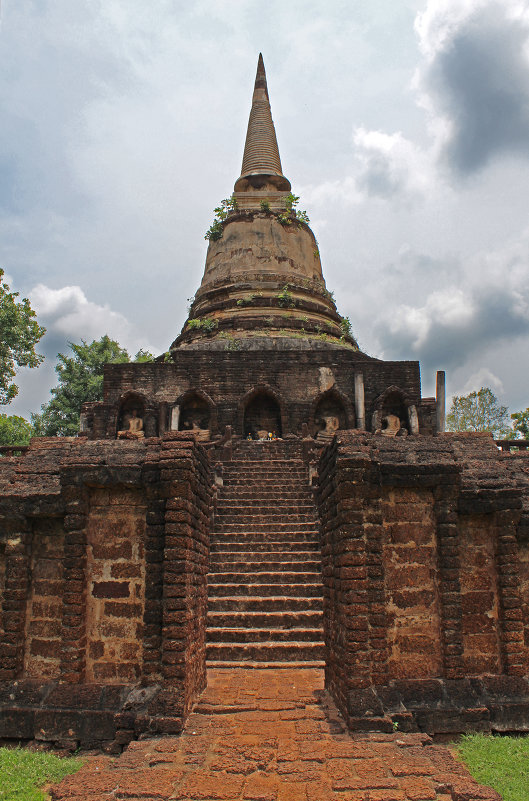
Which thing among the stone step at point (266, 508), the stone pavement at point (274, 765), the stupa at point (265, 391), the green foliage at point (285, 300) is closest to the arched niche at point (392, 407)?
the stupa at point (265, 391)

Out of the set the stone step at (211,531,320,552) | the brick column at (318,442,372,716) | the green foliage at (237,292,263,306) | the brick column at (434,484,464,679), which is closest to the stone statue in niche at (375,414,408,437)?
the green foliage at (237,292,263,306)

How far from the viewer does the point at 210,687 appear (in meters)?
6.95

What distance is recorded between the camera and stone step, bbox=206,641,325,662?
26.0ft


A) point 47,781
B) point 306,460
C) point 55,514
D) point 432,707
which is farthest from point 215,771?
point 306,460

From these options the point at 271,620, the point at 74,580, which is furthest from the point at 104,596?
the point at 271,620

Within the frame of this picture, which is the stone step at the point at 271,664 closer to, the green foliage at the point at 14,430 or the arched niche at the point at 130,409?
the arched niche at the point at 130,409

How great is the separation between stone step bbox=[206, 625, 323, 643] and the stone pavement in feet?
6.39

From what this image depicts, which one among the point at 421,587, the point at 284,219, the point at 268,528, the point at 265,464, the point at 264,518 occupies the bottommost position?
the point at 421,587

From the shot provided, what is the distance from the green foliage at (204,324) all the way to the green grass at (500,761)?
670 inches

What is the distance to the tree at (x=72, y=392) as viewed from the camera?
3012 cm

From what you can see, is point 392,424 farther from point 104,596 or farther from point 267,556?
point 104,596

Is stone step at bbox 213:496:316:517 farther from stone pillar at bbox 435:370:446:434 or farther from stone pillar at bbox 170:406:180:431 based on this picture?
stone pillar at bbox 435:370:446:434

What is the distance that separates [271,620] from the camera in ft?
27.7

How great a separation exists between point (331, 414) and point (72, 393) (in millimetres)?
16384
